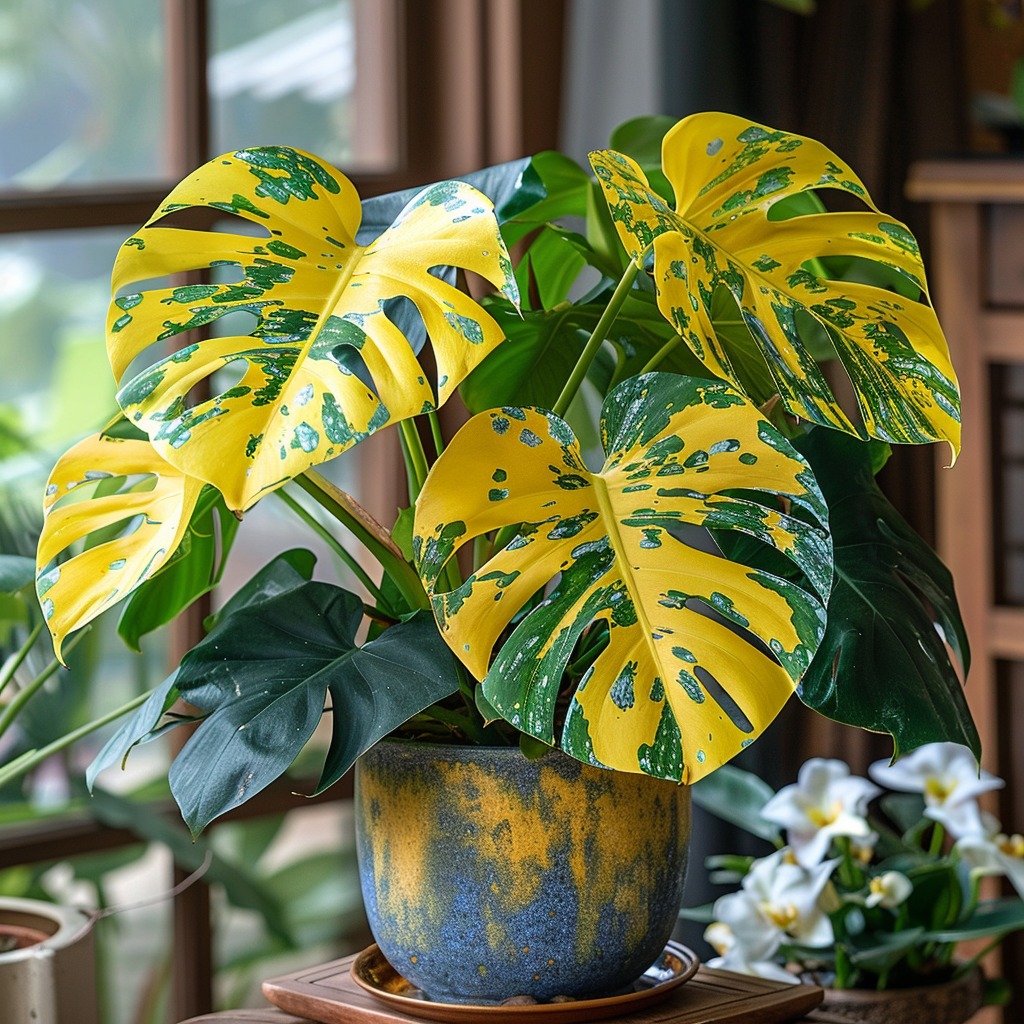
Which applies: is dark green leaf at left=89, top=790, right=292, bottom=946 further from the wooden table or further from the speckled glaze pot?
the speckled glaze pot

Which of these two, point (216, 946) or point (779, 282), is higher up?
point (779, 282)

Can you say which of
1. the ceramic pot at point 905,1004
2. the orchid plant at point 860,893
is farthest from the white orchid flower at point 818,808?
the ceramic pot at point 905,1004

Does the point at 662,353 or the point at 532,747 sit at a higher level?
the point at 662,353

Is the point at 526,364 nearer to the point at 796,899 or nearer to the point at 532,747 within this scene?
the point at 532,747

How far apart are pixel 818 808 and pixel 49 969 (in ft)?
2.05

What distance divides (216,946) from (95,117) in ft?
2.99

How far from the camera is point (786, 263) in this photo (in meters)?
0.74

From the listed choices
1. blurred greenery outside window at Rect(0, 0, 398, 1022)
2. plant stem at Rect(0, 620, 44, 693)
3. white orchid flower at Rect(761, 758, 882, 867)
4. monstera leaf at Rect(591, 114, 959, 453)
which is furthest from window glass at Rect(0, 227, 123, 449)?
monstera leaf at Rect(591, 114, 959, 453)

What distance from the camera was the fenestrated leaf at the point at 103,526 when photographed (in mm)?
674

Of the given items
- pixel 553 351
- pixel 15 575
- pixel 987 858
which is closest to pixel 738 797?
pixel 987 858

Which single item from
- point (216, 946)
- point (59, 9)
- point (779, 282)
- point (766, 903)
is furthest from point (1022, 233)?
point (216, 946)

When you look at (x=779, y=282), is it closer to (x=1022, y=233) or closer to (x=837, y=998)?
(x=837, y=998)

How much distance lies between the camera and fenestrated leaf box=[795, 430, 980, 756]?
2.25 ft

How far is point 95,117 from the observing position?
1500 mm
